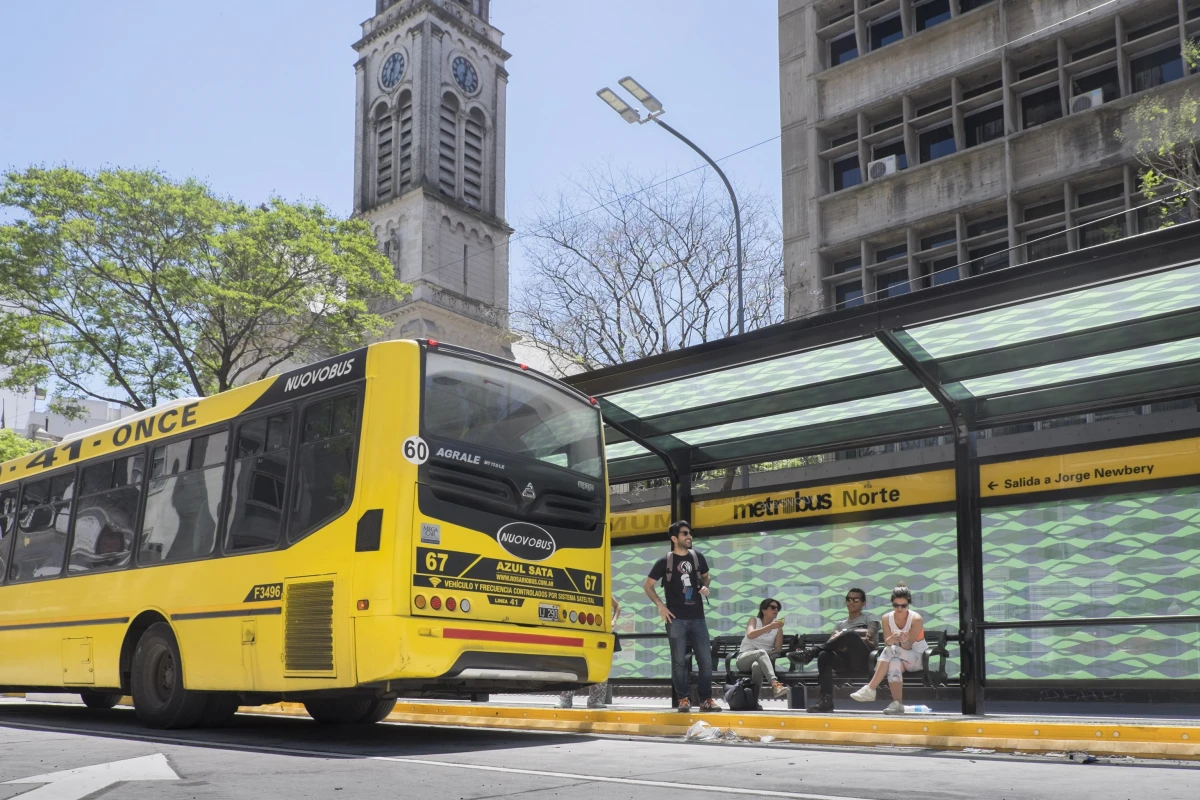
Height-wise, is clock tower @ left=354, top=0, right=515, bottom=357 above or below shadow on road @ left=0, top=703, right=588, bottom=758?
above

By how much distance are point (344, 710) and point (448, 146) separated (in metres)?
69.0

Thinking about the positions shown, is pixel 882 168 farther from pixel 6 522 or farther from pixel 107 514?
pixel 107 514

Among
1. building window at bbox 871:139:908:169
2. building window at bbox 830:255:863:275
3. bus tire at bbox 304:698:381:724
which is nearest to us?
bus tire at bbox 304:698:381:724

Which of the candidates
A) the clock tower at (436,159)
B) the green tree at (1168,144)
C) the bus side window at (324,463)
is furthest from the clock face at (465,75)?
the bus side window at (324,463)

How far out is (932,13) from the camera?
96.0ft

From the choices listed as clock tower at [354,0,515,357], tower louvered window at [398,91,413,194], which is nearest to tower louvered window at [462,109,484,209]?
clock tower at [354,0,515,357]

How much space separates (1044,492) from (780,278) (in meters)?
19.6

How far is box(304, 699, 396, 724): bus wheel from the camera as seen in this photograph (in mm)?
11859

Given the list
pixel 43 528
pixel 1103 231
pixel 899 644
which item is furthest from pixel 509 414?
pixel 1103 231

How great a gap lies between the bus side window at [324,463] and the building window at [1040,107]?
21265 millimetres

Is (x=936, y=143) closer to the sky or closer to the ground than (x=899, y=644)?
closer to the sky

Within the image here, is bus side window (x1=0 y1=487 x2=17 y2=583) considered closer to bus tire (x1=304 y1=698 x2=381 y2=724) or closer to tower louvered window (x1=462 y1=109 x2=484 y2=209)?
bus tire (x1=304 y1=698 x2=381 y2=724)

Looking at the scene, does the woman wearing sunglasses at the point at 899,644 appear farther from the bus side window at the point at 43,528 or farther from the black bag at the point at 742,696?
the bus side window at the point at 43,528

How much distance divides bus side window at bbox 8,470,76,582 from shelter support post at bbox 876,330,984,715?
8.83 metres
